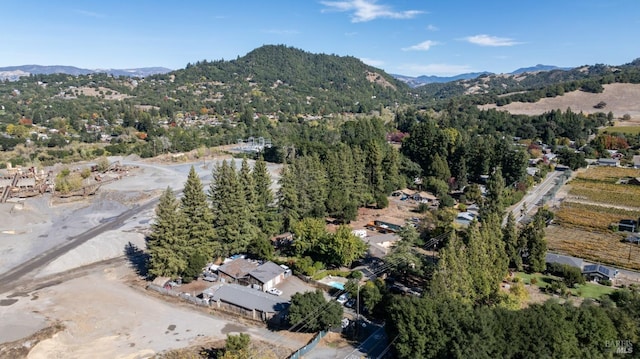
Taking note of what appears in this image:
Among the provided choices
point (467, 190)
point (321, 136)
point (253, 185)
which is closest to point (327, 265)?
point (253, 185)

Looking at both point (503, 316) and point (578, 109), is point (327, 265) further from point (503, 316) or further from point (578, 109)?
point (578, 109)

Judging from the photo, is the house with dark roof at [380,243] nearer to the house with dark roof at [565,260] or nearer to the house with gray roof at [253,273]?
the house with gray roof at [253,273]

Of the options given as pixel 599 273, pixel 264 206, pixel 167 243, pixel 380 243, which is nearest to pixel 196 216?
pixel 167 243

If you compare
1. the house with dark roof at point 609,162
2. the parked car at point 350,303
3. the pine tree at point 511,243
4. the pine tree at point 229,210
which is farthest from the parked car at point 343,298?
the house with dark roof at point 609,162

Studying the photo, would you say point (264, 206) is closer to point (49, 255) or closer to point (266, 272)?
point (266, 272)

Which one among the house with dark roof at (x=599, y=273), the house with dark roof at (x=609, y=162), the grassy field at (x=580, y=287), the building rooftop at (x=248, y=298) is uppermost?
the house with dark roof at (x=609, y=162)
